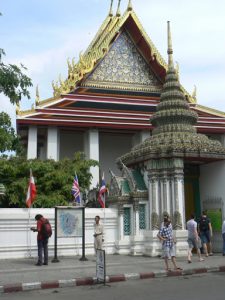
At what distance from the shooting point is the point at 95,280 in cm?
764

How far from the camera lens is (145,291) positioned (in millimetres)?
6727

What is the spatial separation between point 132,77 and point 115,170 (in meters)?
5.25

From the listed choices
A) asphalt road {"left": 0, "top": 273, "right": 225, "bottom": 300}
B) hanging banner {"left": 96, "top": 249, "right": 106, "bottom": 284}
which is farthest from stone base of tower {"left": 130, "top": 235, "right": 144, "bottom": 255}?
hanging banner {"left": 96, "top": 249, "right": 106, "bottom": 284}

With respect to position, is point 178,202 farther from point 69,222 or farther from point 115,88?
point 115,88

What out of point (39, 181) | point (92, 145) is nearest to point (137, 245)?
point (39, 181)

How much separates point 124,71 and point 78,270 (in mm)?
17042

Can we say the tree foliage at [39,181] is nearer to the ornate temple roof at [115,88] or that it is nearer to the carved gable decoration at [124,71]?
the ornate temple roof at [115,88]

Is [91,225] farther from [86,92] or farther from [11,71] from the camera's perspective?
[86,92]

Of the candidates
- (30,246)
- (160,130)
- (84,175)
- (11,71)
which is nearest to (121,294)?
(11,71)

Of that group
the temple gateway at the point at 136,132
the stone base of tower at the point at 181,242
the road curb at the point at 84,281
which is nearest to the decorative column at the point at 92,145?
the temple gateway at the point at 136,132

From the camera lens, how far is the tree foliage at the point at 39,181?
628 inches

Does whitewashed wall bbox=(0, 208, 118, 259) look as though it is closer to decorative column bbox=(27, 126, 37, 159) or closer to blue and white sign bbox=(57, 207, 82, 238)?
blue and white sign bbox=(57, 207, 82, 238)

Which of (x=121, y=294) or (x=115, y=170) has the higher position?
(x=115, y=170)

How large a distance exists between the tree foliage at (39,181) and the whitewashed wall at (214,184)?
5.13 metres
